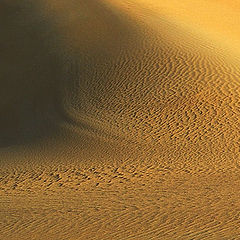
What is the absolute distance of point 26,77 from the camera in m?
21.2

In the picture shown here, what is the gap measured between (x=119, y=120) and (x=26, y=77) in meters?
6.00

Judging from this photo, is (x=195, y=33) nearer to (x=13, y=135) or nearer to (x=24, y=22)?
(x=24, y=22)

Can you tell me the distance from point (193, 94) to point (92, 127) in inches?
146

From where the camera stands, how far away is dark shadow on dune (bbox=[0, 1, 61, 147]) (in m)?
18.1

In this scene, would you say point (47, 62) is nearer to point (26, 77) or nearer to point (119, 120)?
point (26, 77)

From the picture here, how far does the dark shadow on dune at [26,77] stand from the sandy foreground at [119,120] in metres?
0.06

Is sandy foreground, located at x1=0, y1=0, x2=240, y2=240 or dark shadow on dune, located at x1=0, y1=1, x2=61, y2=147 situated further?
dark shadow on dune, located at x1=0, y1=1, x2=61, y2=147

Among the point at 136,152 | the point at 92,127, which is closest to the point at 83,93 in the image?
the point at 92,127

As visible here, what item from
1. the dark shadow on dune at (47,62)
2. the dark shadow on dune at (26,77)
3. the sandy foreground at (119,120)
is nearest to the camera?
the sandy foreground at (119,120)

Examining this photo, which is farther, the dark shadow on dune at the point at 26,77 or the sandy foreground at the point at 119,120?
the dark shadow on dune at the point at 26,77

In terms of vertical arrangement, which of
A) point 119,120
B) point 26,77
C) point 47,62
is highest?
point 47,62

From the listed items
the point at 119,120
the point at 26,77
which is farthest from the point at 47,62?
the point at 119,120

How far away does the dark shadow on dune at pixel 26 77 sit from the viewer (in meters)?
18.1

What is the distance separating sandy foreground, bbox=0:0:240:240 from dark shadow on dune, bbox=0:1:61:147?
2.5 inches
